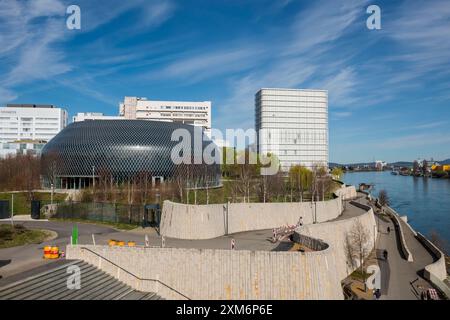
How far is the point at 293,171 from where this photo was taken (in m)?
68.9

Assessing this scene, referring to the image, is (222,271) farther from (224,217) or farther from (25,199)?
(25,199)

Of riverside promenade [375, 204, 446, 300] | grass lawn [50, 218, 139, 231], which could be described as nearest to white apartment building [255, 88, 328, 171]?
riverside promenade [375, 204, 446, 300]

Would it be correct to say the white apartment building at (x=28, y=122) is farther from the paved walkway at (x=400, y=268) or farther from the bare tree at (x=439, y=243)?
the bare tree at (x=439, y=243)

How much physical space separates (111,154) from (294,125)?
69.4 meters

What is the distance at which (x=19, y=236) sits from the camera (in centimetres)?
2220

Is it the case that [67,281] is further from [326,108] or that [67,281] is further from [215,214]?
[326,108]

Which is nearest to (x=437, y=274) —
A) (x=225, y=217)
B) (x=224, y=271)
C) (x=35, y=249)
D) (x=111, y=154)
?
(x=225, y=217)

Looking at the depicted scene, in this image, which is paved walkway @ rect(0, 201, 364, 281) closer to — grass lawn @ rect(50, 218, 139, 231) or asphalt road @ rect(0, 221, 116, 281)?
asphalt road @ rect(0, 221, 116, 281)

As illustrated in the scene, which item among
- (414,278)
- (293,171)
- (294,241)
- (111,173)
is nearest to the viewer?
(294,241)

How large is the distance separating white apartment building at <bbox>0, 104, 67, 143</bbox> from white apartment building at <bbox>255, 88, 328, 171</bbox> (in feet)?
256
